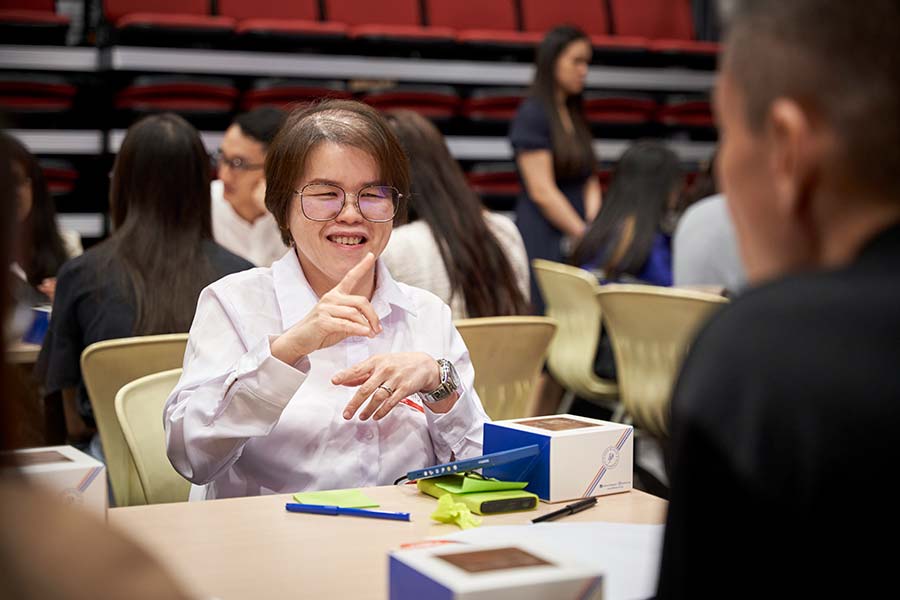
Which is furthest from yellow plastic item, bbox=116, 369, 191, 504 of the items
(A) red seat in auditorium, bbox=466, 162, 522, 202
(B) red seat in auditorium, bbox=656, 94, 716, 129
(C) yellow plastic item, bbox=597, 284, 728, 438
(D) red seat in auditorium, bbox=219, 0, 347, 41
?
(B) red seat in auditorium, bbox=656, 94, 716, 129

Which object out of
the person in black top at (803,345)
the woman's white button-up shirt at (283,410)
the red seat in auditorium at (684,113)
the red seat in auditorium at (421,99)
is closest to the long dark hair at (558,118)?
the red seat in auditorium at (421,99)

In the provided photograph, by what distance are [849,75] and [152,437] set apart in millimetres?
1744

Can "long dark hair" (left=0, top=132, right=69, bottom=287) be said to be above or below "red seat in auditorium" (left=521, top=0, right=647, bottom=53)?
below

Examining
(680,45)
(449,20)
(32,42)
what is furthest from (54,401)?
(680,45)

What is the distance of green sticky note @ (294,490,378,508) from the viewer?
68.2 inches

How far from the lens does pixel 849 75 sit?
804mm

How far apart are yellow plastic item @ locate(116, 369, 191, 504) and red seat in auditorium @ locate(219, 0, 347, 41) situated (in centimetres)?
517

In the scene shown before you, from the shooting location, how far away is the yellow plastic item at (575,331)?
14.3 feet

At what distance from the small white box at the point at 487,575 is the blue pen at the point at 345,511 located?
0.51 m

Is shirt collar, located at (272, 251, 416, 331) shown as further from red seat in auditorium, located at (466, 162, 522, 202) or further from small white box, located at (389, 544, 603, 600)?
red seat in auditorium, located at (466, 162, 522, 202)

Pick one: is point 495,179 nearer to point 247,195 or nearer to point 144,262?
point 247,195

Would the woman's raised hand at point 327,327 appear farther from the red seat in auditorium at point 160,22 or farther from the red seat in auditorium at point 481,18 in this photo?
the red seat in auditorium at point 481,18

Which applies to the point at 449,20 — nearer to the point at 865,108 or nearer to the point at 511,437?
the point at 511,437

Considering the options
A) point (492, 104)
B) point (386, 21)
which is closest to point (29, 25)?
point (386, 21)
